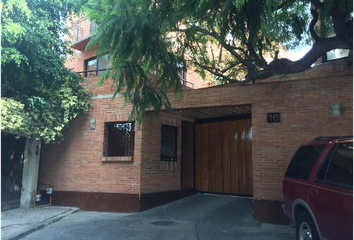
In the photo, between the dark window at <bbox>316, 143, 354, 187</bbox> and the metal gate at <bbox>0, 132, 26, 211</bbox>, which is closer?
the dark window at <bbox>316, 143, 354, 187</bbox>

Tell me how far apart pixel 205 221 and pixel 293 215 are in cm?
326

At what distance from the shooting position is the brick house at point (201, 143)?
24.9 feet

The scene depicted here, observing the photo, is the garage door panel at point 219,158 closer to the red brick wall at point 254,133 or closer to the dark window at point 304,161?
the red brick wall at point 254,133

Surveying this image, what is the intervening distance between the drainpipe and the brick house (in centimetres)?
36

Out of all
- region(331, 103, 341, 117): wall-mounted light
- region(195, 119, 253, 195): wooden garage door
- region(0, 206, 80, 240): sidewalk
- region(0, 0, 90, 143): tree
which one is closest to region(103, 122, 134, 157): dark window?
region(0, 0, 90, 143): tree

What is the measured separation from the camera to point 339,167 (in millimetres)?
4090

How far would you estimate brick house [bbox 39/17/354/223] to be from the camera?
7590mm

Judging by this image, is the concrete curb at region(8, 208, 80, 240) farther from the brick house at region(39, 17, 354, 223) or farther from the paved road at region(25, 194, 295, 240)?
the brick house at region(39, 17, 354, 223)

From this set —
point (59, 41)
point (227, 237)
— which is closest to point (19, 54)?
point (59, 41)

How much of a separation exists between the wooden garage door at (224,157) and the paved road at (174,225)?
45.4 inches

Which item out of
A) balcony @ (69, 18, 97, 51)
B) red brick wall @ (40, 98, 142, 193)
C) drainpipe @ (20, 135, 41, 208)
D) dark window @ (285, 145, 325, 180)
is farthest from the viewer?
balcony @ (69, 18, 97, 51)

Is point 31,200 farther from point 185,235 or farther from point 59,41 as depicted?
point 185,235

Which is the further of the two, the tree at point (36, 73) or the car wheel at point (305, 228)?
the tree at point (36, 73)

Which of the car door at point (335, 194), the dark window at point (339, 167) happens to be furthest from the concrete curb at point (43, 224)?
the dark window at point (339, 167)
